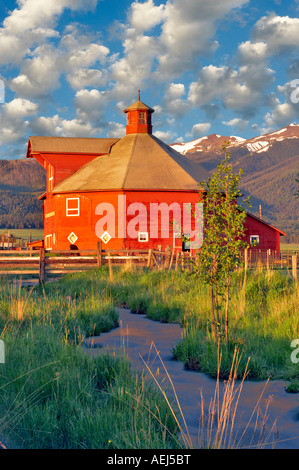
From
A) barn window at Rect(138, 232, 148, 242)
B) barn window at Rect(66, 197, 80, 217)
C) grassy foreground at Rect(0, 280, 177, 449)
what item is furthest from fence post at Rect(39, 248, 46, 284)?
barn window at Rect(66, 197, 80, 217)

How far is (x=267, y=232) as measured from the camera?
43.1m

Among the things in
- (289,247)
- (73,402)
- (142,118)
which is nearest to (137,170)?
(142,118)

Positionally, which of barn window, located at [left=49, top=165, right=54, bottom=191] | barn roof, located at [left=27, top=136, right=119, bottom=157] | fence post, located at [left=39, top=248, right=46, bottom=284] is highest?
barn roof, located at [left=27, top=136, right=119, bottom=157]

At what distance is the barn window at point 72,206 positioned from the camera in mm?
38156

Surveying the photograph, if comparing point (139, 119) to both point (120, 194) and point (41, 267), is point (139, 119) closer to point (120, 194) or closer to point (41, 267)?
point (120, 194)

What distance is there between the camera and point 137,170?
127 feet

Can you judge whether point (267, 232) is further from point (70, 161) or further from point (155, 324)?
point (155, 324)

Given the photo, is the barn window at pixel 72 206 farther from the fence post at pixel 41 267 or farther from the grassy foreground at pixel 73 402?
the grassy foreground at pixel 73 402

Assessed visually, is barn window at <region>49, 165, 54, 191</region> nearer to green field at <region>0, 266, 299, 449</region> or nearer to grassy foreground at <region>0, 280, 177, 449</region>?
green field at <region>0, 266, 299, 449</region>

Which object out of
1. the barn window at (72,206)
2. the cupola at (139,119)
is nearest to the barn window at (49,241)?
the barn window at (72,206)

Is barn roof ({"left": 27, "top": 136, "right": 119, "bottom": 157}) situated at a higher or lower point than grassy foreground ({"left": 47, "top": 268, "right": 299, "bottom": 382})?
Answer: higher

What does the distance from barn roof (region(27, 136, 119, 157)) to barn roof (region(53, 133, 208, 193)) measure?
3.26 feet

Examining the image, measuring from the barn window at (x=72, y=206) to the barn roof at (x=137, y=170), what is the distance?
0.80 metres

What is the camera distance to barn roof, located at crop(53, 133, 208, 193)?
1478 inches
